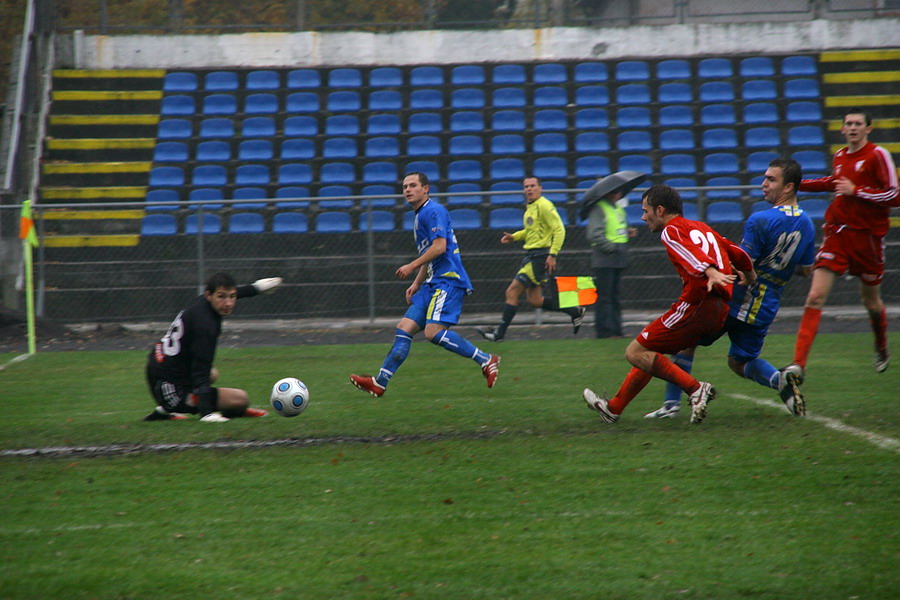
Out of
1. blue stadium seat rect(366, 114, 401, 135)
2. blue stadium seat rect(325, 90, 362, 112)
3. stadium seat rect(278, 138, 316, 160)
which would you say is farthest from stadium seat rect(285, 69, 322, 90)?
stadium seat rect(278, 138, 316, 160)

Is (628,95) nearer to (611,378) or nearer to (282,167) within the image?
(282,167)

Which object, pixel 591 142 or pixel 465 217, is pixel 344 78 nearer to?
pixel 591 142

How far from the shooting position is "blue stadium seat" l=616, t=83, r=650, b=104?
808 inches

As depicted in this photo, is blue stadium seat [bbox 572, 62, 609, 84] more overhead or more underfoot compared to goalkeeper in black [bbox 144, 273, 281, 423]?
more overhead

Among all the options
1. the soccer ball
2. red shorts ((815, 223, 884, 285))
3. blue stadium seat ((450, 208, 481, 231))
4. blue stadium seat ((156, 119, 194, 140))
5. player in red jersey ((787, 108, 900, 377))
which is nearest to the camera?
the soccer ball

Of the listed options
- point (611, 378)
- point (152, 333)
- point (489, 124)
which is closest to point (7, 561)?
point (611, 378)

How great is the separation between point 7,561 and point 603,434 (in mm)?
3743

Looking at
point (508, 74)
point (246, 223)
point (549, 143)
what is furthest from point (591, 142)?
point (246, 223)

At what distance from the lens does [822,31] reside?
70.4 ft

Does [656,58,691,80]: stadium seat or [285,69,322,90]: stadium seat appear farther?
[285,69,322,90]: stadium seat

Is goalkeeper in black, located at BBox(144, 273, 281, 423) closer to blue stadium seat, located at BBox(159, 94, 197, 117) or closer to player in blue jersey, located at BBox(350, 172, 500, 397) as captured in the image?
player in blue jersey, located at BBox(350, 172, 500, 397)

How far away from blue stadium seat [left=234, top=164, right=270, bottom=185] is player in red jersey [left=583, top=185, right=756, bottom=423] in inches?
532

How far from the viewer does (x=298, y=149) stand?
778 inches

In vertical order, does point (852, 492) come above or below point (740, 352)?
below
